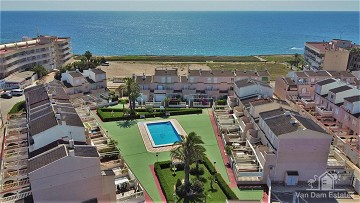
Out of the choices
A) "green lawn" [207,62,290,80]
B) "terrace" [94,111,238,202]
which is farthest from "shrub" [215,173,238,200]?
"green lawn" [207,62,290,80]

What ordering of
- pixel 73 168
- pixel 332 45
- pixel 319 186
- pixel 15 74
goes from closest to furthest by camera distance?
pixel 73 168 → pixel 319 186 → pixel 15 74 → pixel 332 45

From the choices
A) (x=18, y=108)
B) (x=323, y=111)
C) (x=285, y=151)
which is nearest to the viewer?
(x=285, y=151)

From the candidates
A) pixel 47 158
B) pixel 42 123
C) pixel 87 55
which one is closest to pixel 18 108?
pixel 42 123

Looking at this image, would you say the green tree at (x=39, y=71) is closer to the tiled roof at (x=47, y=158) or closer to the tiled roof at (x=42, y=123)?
the tiled roof at (x=42, y=123)

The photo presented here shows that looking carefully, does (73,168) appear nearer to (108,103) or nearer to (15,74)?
(108,103)

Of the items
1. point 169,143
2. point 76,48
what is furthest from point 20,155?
point 76,48

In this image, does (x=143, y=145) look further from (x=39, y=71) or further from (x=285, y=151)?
(x=39, y=71)

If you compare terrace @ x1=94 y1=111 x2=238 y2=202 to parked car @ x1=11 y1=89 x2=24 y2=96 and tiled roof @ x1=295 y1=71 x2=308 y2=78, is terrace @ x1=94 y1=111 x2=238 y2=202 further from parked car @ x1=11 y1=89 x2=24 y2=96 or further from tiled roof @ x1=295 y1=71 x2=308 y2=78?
parked car @ x1=11 y1=89 x2=24 y2=96
